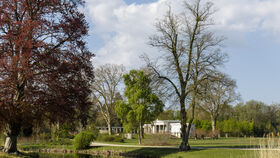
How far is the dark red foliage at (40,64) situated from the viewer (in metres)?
13.5

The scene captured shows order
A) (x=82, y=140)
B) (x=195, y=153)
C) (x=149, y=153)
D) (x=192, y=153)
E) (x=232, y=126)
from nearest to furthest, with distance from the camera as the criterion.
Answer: (x=195, y=153), (x=192, y=153), (x=149, y=153), (x=82, y=140), (x=232, y=126)

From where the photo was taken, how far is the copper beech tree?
44.4 feet

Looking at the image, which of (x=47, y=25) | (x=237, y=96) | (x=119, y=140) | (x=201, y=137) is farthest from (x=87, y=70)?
(x=237, y=96)

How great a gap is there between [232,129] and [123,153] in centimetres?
3189

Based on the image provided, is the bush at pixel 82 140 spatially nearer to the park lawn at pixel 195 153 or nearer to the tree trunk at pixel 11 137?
the park lawn at pixel 195 153

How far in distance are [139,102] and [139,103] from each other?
0.12 m

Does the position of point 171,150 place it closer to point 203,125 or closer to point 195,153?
point 195,153

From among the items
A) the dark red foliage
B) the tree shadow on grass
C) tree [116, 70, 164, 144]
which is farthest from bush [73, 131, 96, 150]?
the dark red foliage

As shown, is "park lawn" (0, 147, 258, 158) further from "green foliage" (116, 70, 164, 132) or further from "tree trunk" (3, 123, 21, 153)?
"green foliage" (116, 70, 164, 132)

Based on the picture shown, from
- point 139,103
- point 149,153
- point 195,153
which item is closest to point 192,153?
point 195,153

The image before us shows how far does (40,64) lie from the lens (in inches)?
582

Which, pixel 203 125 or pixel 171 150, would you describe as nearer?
pixel 171 150

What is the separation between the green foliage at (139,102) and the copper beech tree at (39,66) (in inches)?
559

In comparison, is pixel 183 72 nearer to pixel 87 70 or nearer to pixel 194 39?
pixel 194 39
